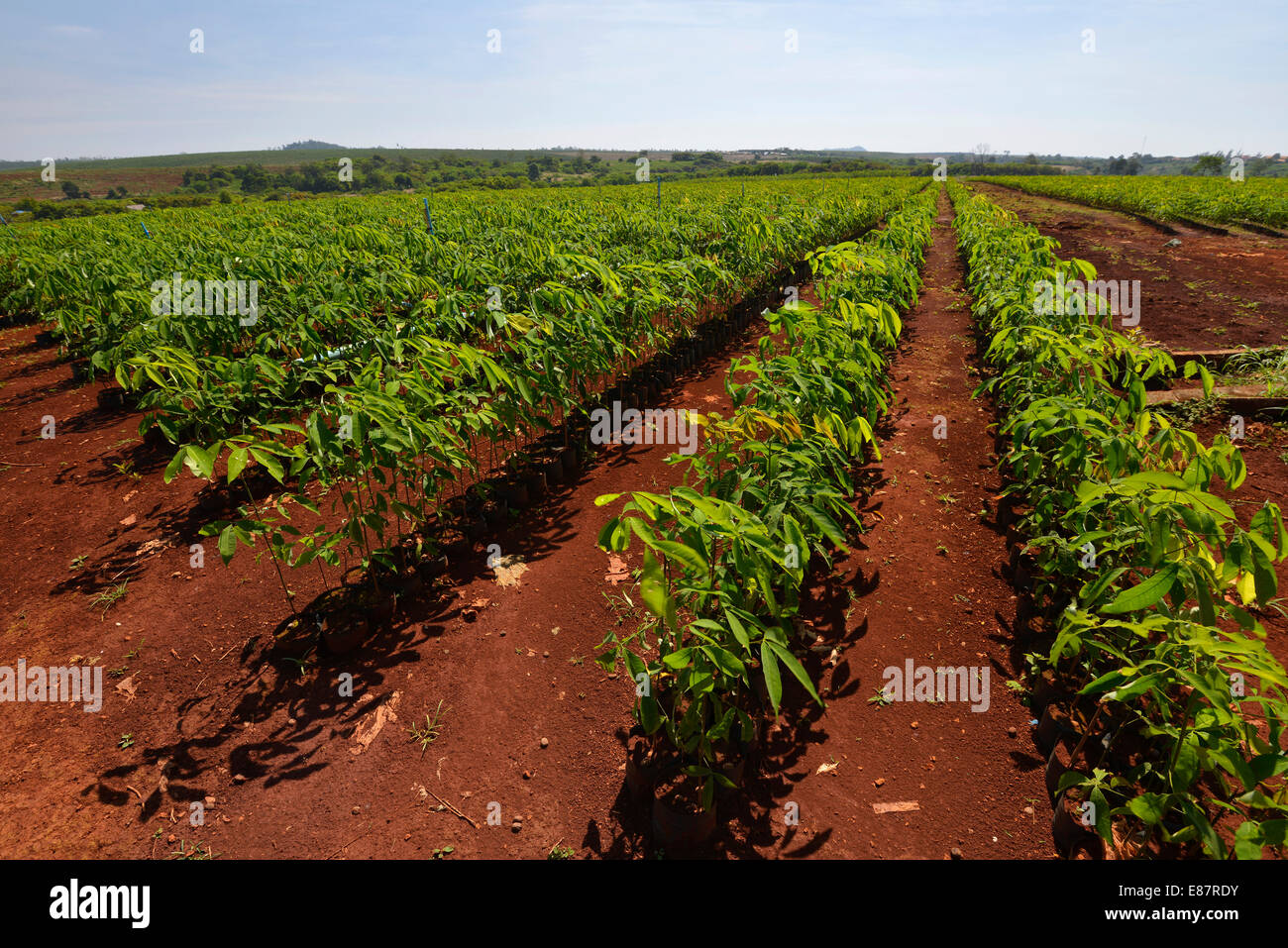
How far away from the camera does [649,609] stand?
1.68 meters

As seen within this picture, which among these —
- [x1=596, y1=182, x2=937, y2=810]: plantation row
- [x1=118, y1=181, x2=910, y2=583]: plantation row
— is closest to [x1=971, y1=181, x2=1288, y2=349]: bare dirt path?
[x1=118, y1=181, x2=910, y2=583]: plantation row

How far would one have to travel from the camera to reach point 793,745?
290 cm

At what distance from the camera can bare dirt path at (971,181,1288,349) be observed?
8172 mm

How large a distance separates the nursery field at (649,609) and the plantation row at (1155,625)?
2 cm

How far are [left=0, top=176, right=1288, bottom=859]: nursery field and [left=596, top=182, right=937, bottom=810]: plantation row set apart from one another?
0.03m

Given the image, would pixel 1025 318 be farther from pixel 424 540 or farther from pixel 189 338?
pixel 189 338

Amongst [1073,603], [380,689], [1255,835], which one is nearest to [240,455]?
[380,689]

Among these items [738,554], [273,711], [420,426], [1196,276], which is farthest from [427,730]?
[1196,276]

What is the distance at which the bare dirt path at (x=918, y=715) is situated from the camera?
8.21 ft

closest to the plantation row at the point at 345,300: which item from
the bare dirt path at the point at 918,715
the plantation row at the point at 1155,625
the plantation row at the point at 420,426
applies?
the plantation row at the point at 420,426

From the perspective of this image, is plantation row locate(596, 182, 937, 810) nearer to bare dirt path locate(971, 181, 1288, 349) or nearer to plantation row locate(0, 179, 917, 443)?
plantation row locate(0, 179, 917, 443)

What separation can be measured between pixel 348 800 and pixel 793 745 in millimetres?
2215

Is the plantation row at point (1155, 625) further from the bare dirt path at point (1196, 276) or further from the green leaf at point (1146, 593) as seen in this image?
the bare dirt path at point (1196, 276)

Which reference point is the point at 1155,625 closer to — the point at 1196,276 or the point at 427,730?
the point at 427,730
